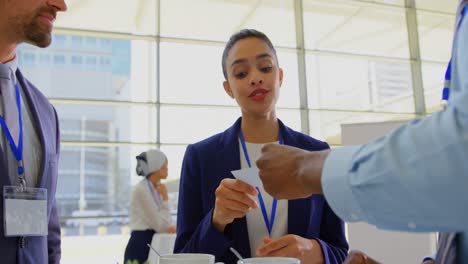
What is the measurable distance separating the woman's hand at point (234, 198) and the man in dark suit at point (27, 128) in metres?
0.63

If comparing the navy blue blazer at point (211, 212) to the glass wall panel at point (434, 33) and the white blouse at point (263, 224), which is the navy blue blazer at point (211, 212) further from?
the glass wall panel at point (434, 33)

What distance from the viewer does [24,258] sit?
1246 millimetres

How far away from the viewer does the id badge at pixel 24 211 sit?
125 cm

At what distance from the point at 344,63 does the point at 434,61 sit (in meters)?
2.41

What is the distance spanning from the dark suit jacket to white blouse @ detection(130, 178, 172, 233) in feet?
7.81

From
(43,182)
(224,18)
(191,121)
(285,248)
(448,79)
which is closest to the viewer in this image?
(448,79)

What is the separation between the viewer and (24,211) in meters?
1.29

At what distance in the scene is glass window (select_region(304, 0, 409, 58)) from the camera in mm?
9997

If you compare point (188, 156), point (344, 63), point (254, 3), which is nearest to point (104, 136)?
point (254, 3)

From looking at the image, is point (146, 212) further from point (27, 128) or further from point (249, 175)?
point (249, 175)

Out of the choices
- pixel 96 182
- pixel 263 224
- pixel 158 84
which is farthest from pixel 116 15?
pixel 263 224


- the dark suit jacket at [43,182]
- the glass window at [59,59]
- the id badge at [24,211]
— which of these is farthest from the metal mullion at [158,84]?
the id badge at [24,211]

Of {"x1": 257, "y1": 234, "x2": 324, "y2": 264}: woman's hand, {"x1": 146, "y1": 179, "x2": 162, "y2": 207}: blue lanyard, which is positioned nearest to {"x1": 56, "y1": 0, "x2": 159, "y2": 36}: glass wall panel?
{"x1": 146, "y1": 179, "x2": 162, "y2": 207}: blue lanyard

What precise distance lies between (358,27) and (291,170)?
10.5m
